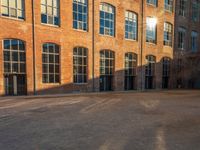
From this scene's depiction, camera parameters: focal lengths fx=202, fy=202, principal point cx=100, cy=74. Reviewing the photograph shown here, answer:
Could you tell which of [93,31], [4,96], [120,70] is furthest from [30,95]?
[120,70]

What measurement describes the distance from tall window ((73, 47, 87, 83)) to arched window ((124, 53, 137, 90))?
241 inches

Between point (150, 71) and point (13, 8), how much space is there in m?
18.8

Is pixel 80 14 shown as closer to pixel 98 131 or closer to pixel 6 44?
pixel 6 44

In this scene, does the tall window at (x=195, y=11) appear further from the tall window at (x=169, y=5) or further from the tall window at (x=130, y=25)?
the tall window at (x=130, y=25)

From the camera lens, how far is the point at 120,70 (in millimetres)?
24391

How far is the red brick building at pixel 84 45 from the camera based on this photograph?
17.7 m

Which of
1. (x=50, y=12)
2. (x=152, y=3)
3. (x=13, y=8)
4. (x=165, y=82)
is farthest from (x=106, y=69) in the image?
(x=152, y=3)

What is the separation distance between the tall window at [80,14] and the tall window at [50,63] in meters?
3.44

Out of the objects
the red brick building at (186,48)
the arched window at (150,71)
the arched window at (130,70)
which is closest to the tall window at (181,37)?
the red brick building at (186,48)

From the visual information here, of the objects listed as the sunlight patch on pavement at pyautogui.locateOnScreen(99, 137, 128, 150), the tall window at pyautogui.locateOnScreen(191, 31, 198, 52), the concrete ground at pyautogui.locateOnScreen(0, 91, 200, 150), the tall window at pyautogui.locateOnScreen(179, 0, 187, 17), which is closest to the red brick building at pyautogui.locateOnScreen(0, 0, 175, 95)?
the tall window at pyautogui.locateOnScreen(179, 0, 187, 17)

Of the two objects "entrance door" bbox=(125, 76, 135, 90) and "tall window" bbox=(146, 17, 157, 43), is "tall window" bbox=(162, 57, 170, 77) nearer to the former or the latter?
"tall window" bbox=(146, 17, 157, 43)

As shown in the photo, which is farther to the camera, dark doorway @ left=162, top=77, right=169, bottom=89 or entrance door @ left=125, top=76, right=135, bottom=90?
dark doorway @ left=162, top=77, right=169, bottom=89

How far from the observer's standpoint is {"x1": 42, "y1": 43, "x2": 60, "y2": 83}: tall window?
1895 cm

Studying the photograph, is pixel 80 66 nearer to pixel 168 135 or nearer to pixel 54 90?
pixel 54 90
